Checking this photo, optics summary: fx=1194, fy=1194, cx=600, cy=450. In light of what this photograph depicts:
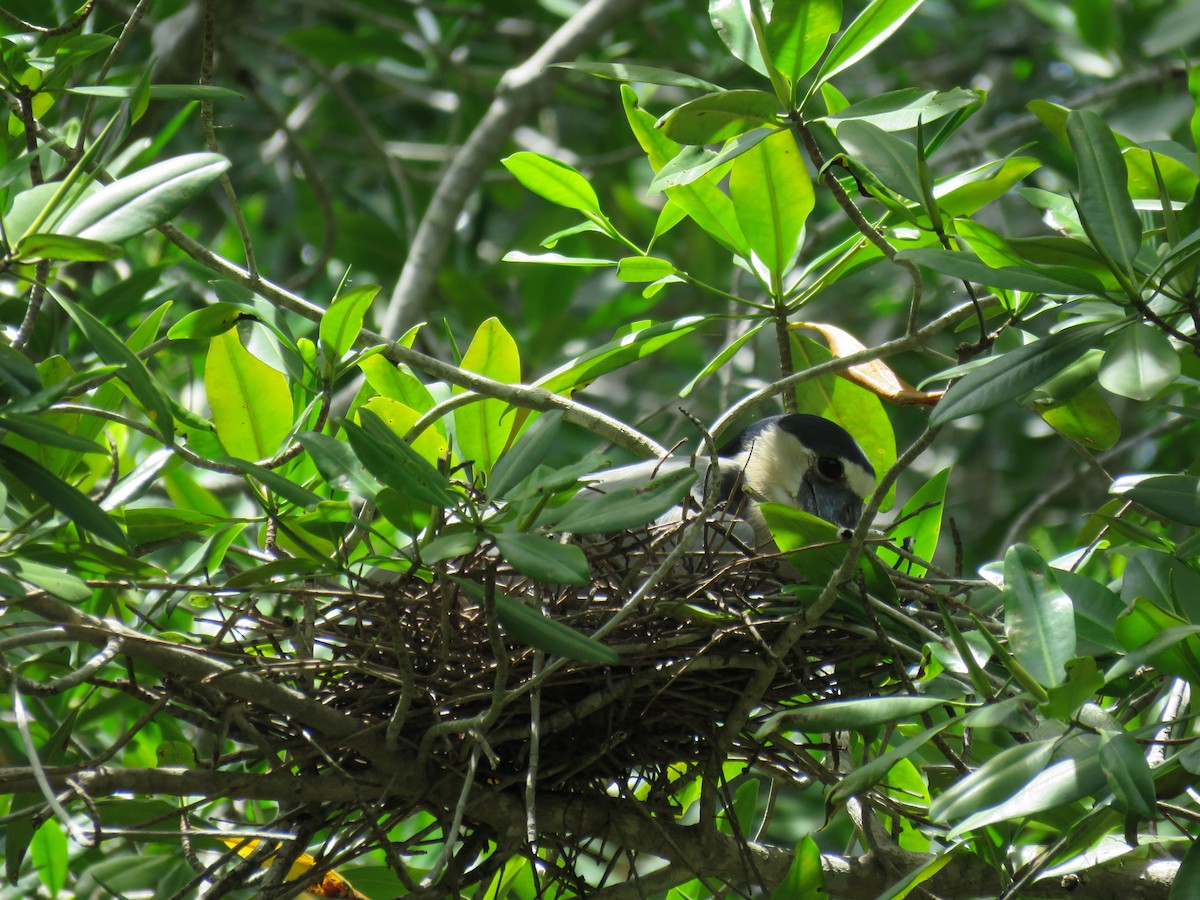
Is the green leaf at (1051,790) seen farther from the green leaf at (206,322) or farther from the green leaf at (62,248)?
the green leaf at (206,322)

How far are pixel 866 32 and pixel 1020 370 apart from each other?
511mm

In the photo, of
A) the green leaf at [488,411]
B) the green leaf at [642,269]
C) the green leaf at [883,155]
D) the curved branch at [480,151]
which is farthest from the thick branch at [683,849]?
the curved branch at [480,151]

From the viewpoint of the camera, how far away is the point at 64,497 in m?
1.25

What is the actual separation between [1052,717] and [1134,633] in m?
0.20

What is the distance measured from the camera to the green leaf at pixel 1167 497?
56.3 inches

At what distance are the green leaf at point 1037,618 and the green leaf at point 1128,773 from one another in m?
0.10

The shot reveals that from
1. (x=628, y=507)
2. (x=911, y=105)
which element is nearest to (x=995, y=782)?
(x=628, y=507)

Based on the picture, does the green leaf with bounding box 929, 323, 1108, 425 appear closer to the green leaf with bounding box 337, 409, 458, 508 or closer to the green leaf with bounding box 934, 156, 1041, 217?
the green leaf with bounding box 934, 156, 1041, 217

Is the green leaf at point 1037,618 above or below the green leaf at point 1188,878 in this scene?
above

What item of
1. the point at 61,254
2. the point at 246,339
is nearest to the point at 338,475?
the point at 61,254

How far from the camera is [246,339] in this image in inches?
71.9

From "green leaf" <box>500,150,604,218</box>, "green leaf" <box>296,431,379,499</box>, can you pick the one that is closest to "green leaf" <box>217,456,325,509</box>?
"green leaf" <box>296,431,379,499</box>

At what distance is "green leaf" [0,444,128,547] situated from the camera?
1.24 m

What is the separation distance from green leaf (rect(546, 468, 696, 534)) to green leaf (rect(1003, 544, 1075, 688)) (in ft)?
1.22
